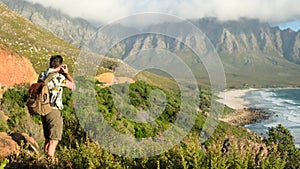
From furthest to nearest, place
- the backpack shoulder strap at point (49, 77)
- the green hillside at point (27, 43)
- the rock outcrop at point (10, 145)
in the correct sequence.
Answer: the green hillside at point (27, 43), the rock outcrop at point (10, 145), the backpack shoulder strap at point (49, 77)

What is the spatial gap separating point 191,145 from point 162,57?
456cm

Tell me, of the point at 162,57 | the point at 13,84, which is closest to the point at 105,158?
the point at 162,57

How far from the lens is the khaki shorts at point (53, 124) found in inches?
276

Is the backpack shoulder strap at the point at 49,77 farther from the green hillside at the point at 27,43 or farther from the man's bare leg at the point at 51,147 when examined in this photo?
the green hillside at the point at 27,43

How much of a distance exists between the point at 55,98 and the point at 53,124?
54 centimetres

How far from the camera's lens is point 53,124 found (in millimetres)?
7109

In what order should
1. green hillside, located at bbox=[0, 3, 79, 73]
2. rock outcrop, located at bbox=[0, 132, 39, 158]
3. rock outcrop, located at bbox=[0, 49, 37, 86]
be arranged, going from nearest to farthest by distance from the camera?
rock outcrop, located at bbox=[0, 132, 39, 158] → rock outcrop, located at bbox=[0, 49, 37, 86] → green hillside, located at bbox=[0, 3, 79, 73]

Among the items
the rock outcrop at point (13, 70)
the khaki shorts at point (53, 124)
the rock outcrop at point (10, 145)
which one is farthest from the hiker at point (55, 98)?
the rock outcrop at point (13, 70)

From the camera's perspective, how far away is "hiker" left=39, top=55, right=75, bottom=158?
272 inches

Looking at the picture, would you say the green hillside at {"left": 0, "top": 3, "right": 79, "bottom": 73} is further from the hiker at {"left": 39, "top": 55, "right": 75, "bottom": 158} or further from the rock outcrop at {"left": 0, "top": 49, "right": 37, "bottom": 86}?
the hiker at {"left": 39, "top": 55, "right": 75, "bottom": 158}

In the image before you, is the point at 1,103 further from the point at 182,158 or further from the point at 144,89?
the point at 144,89

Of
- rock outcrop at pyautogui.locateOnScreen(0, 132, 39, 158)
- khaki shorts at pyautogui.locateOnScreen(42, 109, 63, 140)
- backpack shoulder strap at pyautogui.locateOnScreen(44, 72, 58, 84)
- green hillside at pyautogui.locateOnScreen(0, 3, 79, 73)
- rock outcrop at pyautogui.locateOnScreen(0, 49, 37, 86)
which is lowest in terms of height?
rock outcrop at pyautogui.locateOnScreen(0, 132, 39, 158)

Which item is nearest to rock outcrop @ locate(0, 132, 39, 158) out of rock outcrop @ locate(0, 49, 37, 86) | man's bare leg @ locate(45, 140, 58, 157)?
man's bare leg @ locate(45, 140, 58, 157)

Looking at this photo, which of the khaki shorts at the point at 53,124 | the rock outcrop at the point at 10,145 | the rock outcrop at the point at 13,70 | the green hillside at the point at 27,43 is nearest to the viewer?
the khaki shorts at the point at 53,124
